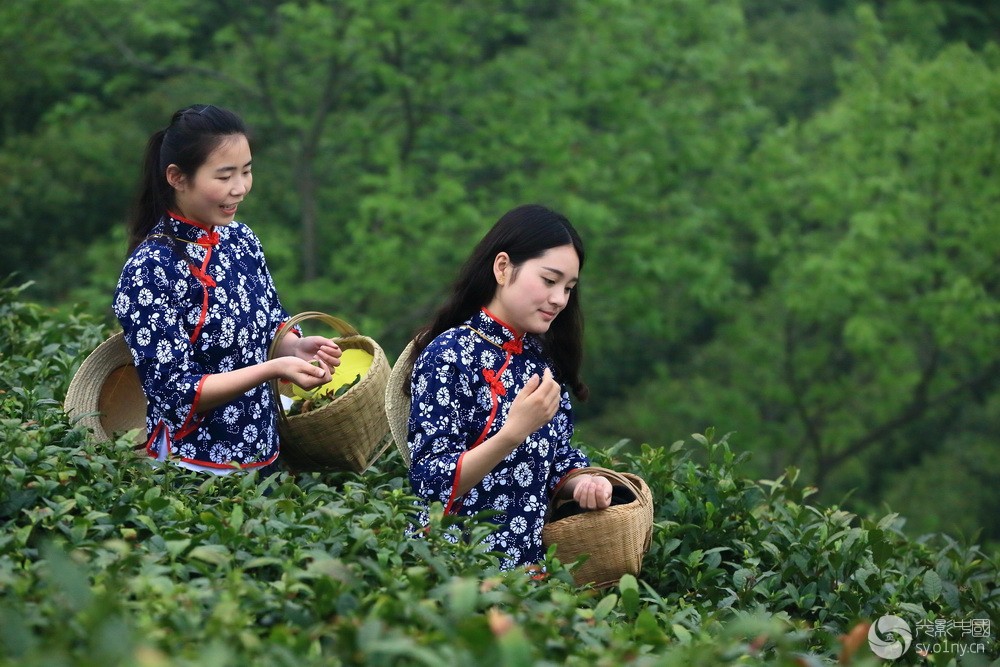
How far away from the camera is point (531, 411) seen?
3.12 metres

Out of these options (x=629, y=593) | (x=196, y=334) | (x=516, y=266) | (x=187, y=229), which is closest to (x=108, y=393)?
(x=196, y=334)

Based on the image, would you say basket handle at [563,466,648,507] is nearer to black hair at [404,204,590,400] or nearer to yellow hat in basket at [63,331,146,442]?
black hair at [404,204,590,400]

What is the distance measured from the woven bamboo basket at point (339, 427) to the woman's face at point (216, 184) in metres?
0.40

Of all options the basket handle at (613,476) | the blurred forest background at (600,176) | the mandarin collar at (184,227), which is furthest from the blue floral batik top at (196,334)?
the blurred forest background at (600,176)

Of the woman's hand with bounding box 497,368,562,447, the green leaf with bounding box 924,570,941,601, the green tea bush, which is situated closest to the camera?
the green tea bush

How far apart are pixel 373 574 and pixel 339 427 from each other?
3.71 feet

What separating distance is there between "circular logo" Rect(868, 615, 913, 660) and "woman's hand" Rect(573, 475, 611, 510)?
2.61 feet

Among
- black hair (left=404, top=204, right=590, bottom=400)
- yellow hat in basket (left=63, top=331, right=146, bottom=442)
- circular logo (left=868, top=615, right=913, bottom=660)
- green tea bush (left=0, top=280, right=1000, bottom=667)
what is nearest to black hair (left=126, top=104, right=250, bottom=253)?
yellow hat in basket (left=63, top=331, right=146, bottom=442)

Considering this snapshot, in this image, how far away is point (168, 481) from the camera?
3.18 meters

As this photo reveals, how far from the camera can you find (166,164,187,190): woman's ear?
358 centimetres

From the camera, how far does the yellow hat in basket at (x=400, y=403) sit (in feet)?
11.4

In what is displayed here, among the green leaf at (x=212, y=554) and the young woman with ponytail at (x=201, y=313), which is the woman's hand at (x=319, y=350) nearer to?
the young woman with ponytail at (x=201, y=313)

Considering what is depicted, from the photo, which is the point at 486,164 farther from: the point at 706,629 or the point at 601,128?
the point at 706,629

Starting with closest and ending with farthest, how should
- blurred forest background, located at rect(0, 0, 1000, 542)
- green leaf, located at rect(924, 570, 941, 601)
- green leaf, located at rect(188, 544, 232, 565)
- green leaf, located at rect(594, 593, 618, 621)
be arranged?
green leaf, located at rect(188, 544, 232, 565)
green leaf, located at rect(594, 593, 618, 621)
green leaf, located at rect(924, 570, 941, 601)
blurred forest background, located at rect(0, 0, 1000, 542)
